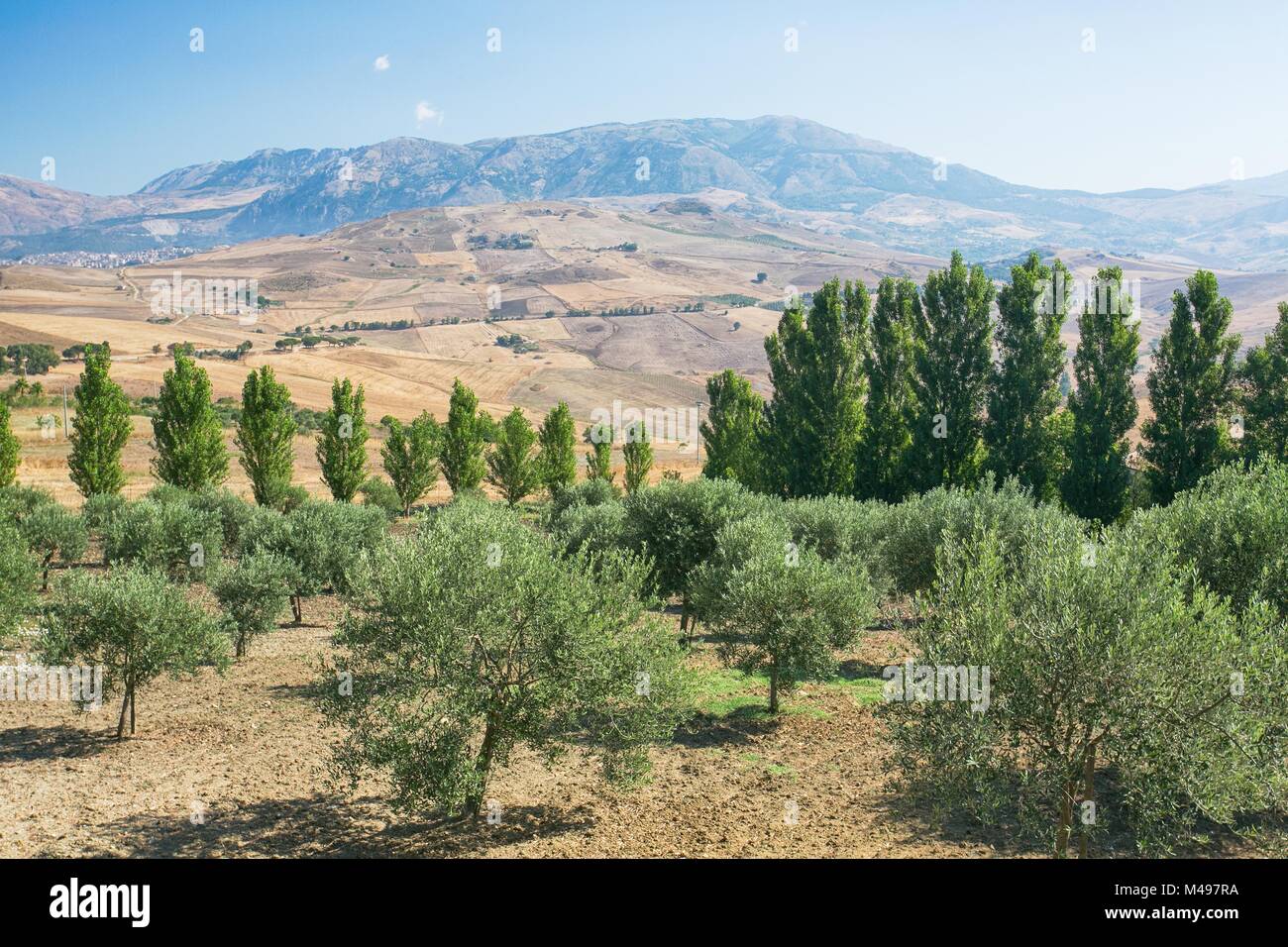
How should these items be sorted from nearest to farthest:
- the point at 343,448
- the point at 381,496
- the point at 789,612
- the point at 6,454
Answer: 1. the point at 789,612
2. the point at 6,454
3. the point at 343,448
4. the point at 381,496

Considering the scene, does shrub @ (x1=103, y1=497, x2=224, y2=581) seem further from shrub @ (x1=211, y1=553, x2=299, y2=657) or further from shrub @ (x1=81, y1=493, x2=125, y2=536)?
shrub @ (x1=81, y1=493, x2=125, y2=536)

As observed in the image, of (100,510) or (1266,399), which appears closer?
(1266,399)

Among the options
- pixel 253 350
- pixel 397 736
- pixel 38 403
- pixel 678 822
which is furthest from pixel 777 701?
pixel 253 350

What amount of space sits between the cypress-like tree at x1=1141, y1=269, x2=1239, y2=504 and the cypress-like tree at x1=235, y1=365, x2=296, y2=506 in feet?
171

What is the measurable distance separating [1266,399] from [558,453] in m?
47.8

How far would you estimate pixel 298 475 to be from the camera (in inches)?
3159

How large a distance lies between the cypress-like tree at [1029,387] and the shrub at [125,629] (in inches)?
1613

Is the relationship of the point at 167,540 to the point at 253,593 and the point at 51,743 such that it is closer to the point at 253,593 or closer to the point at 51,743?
the point at 253,593

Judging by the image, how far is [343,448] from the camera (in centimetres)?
5922

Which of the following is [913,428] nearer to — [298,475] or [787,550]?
[787,550]

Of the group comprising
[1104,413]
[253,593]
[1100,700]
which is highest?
[1104,413]

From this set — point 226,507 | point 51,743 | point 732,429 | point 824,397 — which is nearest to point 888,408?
point 824,397

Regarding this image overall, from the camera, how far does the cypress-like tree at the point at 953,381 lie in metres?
48.7
